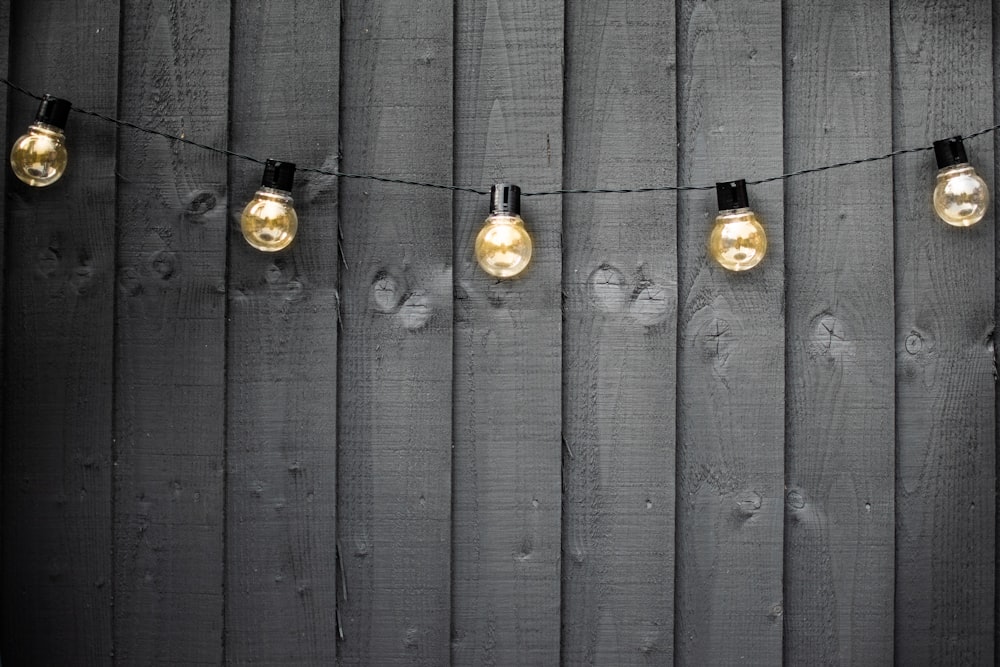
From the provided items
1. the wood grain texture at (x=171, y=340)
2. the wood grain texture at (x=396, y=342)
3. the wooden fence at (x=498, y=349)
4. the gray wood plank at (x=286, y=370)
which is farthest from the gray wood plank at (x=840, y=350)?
the wood grain texture at (x=171, y=340)

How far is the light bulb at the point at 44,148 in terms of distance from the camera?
1317 millimetres

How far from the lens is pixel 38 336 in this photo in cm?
144

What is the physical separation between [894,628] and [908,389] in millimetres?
411

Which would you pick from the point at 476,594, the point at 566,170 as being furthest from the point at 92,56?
the point at 476,594

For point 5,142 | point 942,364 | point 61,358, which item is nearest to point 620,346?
point 942,364

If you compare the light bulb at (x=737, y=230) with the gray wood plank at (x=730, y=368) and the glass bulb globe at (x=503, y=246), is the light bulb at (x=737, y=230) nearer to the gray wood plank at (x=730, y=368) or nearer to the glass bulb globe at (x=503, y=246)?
the gray wood plank at (x=730, y=368)

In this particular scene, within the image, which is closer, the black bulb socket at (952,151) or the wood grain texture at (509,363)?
the black bulb socket at (952,151)

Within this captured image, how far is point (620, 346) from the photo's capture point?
1.40 m

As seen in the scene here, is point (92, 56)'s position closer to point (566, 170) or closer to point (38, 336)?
point (38, 336)

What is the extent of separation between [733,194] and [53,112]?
1.14 metres

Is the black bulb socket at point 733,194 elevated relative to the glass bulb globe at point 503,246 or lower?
elevated

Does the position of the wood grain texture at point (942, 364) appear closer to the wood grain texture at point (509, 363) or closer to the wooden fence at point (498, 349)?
the wooden fence at point (498, 349)

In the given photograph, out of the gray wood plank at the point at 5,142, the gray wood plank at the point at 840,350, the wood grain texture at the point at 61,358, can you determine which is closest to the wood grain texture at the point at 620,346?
the gray wood plank at the point at 840,350

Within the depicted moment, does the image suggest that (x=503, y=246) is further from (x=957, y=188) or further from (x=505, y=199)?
(x=957, y=188)
